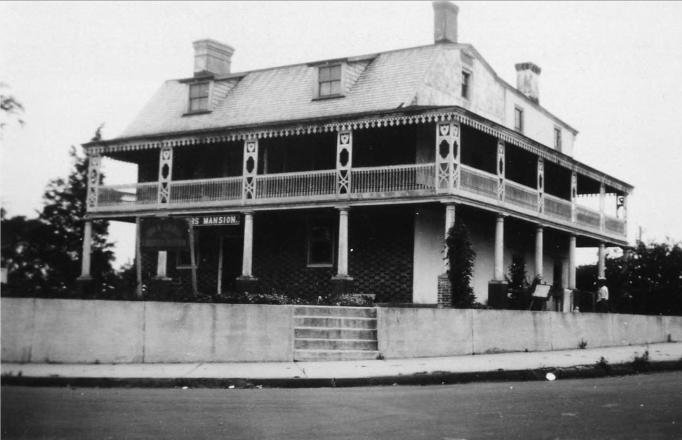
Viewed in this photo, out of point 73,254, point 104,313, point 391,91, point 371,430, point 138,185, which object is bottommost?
point 371,430

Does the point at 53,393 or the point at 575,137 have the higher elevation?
the point at 575,137

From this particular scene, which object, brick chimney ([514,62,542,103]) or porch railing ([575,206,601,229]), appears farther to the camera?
brick chimney ([514,62,542,103])

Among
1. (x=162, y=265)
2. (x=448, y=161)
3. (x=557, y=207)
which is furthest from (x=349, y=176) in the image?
(x=557, y=207)

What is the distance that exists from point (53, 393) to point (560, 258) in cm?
2525

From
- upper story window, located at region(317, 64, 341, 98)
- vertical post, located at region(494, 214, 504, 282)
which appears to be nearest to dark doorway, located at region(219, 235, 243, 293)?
upper story window, located at region(317, 64, 341, 98)

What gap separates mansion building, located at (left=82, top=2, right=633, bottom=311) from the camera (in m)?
24.4

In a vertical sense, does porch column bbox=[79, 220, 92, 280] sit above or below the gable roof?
below

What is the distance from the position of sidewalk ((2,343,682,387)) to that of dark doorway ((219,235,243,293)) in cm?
1390

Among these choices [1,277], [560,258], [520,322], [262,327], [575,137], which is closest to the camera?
[1,277]

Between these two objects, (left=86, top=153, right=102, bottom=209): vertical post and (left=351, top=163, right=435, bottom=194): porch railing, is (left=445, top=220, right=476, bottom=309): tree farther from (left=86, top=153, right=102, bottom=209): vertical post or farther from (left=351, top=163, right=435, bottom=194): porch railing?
(left=86, top=153, right=102, bottom=209): vertical post

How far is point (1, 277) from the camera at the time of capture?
9.23 meters

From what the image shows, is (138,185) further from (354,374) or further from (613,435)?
(613,435)

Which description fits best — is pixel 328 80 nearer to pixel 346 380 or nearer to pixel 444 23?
pixel 444 23

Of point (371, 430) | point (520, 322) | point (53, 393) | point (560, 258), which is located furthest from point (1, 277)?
point (560, 258)
